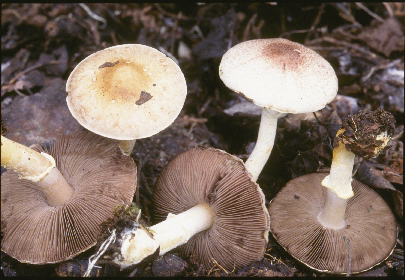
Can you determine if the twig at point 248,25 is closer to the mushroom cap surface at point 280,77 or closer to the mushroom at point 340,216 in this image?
the mushroom cap surface at point 280,77

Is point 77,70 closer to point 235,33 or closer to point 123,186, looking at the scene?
point 123,186

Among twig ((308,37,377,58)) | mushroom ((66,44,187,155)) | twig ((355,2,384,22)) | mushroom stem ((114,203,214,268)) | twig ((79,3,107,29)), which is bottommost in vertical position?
mushroom stem ((114,203,214,268))

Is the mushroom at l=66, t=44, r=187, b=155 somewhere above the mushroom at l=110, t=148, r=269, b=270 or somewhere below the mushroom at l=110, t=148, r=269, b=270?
above

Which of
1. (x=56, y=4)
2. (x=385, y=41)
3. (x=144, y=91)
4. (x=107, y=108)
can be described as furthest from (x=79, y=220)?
(x=385, y=41)

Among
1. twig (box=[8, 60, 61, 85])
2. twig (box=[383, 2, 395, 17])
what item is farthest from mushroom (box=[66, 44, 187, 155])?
twig (box=[383, 2, 395, 17])

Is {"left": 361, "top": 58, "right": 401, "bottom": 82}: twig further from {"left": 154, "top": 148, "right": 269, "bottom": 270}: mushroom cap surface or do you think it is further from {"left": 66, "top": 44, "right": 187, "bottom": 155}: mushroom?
{"left": 66, "top": 44, "right": 187, "bottom": 155}: mushroom

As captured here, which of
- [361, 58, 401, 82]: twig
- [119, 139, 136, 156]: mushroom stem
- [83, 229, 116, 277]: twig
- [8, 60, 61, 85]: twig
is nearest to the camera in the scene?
[83, 229, 116, 277]: twig
